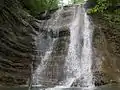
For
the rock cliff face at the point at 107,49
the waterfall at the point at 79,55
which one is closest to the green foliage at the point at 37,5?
the waterfall at the point at 79,55

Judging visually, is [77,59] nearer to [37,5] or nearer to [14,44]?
[14,44]

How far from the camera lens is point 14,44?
20.0m

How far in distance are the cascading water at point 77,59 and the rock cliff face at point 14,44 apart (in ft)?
3.75

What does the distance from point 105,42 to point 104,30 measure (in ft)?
4.27

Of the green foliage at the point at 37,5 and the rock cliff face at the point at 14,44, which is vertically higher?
the green foliage at the point at 37,5

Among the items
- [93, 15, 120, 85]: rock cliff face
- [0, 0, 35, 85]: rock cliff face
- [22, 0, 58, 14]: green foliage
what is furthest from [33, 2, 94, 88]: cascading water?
[22, 0, 58, 14]: green foliage

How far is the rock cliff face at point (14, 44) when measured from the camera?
1805 cm

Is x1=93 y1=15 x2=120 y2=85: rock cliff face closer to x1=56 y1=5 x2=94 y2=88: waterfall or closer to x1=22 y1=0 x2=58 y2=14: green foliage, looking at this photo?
x1=56 y1=5 x2=94 y2=88: waterfall

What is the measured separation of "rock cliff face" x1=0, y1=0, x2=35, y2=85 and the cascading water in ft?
3.75

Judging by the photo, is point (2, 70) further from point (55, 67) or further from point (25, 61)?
point (55, 67)

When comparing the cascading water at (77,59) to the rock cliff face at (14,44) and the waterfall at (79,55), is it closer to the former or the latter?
the waterfall at (79,55)

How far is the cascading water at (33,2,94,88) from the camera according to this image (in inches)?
720

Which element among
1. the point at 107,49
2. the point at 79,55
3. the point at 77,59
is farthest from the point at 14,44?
the point at 107,49

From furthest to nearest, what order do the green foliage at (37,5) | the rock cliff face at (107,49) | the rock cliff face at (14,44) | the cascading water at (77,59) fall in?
1. the green foliage at (37,5)
2. the rock cliff face at (107,49)
3. the cascading water at (77,59)
4. the rock cliff face at (14,44)
